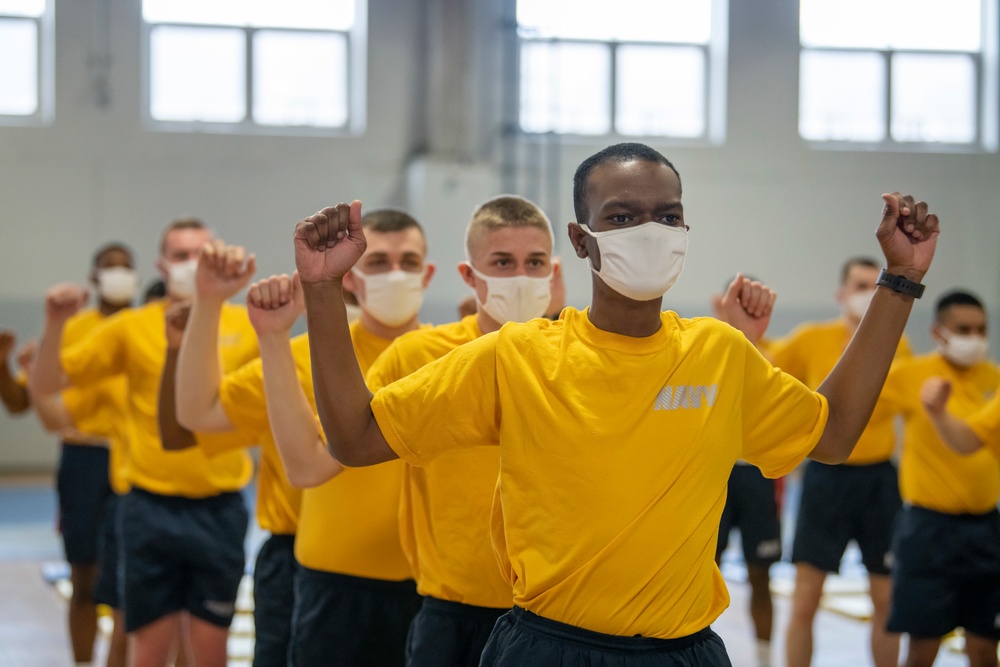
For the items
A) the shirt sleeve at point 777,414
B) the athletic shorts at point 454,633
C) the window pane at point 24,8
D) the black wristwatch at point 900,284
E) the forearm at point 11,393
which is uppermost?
Result: the window pane at point 24,8

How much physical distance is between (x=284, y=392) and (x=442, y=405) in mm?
710

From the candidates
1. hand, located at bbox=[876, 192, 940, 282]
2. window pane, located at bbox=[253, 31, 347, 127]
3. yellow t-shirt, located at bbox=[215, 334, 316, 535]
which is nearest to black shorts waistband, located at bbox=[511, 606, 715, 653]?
hand, located at bbox=[876, 192, 940, 282]

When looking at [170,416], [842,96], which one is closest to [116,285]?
[170,416]

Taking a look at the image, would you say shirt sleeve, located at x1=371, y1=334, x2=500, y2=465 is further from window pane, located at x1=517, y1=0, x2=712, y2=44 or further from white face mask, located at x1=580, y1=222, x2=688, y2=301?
window pane, located at x1=517, y1=0, x2=712, y2=44

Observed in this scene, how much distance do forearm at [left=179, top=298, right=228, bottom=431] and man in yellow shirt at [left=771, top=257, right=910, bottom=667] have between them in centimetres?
298

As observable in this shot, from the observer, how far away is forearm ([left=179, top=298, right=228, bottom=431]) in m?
→ 3.21

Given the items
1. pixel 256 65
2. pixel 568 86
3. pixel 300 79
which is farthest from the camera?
pixel 300 79

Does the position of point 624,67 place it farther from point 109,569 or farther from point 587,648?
point 587,648

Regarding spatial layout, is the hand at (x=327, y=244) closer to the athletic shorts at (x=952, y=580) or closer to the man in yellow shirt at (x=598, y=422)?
the man in yellow shirt at (x=598, y=422)

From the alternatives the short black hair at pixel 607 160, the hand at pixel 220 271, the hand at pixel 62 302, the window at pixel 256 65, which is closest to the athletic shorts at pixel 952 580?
the hand at pixel 220 271

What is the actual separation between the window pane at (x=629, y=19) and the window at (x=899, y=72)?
43 centimetres

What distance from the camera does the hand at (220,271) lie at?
3.09 meters

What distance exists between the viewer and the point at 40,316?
10617 millimetres

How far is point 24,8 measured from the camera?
7.97 meters
